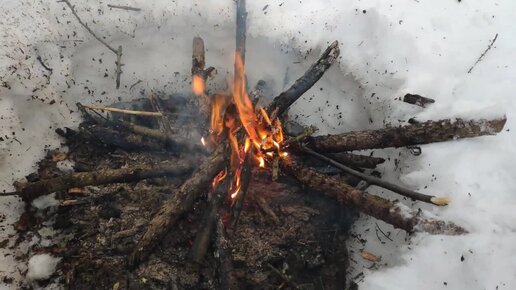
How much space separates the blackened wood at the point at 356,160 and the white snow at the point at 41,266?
391cm

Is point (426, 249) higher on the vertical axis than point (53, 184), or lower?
lower

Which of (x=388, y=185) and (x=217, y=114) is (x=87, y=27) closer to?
(x=217, y=114)

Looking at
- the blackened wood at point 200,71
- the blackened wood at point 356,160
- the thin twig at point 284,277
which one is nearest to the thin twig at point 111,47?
the blackened wood at point 200,71

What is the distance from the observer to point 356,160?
5.47 meters

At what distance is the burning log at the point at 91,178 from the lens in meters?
4.89

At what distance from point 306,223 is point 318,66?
2.36 metres

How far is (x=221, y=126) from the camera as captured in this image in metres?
5.40

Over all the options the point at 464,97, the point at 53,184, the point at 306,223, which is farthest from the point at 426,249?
the point at 53,184

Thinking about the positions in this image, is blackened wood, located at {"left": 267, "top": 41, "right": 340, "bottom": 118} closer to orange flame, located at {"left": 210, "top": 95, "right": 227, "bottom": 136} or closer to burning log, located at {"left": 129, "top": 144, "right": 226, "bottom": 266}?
orange flame, located at {"left": 210, "top": 95, "right": 227, "bottom": 136}

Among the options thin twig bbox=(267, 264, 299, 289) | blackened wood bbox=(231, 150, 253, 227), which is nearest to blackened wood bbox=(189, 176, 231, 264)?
blackened wood bbox=(231, 150, 253, 227)

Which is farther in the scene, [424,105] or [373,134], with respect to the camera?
[424,105]

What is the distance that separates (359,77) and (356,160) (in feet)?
5.70

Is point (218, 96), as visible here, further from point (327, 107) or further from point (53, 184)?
point (53, 184)

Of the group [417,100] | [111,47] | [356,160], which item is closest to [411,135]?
[356,160]
